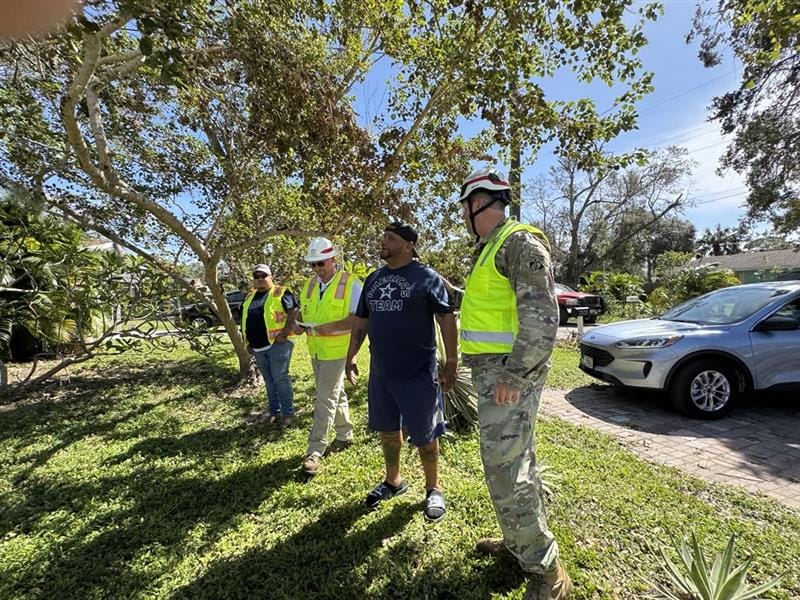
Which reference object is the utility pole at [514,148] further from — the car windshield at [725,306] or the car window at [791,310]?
the car window at [791,310]

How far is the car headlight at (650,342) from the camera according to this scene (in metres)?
5.01

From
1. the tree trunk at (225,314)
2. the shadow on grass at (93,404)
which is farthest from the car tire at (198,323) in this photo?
the shadow on grass at (93,404)

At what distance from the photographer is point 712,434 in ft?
14.6

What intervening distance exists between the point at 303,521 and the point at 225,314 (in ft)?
15.2

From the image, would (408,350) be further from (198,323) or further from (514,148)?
(198,323)

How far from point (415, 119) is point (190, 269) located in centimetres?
589

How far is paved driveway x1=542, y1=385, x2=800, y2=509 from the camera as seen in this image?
354 centimetres

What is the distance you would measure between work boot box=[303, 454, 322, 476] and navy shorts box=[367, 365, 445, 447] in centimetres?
99

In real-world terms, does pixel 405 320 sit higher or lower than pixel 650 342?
higher

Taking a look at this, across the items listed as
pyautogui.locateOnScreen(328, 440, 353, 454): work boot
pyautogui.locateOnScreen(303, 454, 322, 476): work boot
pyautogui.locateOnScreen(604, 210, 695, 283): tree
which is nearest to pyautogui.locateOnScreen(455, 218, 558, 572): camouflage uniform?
pyautogui.locateOnScreen(303, 454, 322, 476): work boot

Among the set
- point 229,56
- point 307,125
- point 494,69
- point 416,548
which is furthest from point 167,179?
point 416,548

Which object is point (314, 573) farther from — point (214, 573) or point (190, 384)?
point (190, 384)

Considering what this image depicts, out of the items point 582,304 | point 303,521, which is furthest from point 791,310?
point 582,304

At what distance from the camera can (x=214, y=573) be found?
2475 mm
